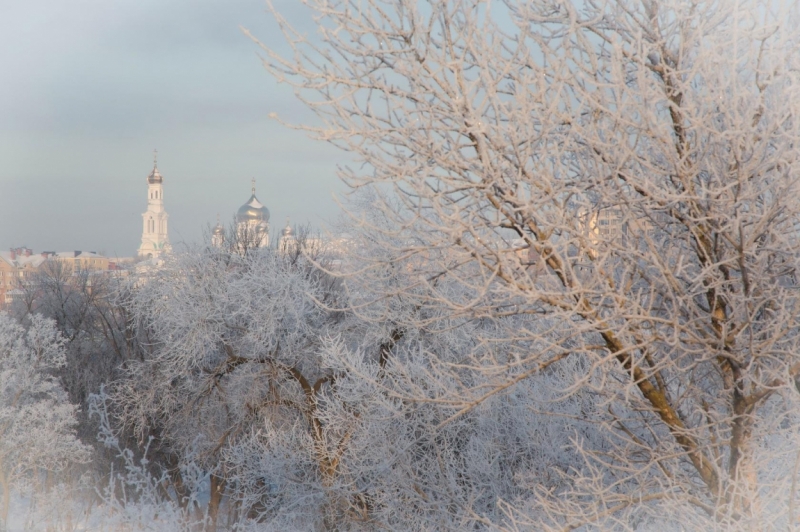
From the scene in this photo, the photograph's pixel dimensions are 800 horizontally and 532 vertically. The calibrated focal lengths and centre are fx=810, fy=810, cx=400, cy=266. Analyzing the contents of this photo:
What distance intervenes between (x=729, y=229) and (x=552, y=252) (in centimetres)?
111

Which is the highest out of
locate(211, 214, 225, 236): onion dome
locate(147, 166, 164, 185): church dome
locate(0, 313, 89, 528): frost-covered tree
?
locate(147, 166, 164, 185): church dome

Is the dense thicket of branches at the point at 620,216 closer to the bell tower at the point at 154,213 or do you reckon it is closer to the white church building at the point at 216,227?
the white church building at the point at 216,227

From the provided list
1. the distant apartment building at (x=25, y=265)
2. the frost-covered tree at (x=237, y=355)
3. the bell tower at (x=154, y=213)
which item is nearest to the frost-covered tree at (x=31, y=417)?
the frost-covered tree at (x=237, y=355)

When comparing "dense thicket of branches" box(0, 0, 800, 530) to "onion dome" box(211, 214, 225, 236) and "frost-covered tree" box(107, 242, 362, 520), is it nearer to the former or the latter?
"frost-covered tree" box(107, 242, 362, 520)

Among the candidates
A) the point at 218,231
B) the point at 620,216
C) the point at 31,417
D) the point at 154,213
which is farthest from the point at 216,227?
the point at 154,213

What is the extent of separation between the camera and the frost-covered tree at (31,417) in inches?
853

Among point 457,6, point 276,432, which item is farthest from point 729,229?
point 276,432

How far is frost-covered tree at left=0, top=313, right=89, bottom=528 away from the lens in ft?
71.1

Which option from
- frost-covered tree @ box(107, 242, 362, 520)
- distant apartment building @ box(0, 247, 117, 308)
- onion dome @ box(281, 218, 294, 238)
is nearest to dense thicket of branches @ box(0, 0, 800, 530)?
frost-covered tree @ box(107, 242, 362, 520)

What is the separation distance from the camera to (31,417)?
882 inches

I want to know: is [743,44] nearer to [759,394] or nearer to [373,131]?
[759,394]

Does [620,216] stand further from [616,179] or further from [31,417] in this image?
[31,417]

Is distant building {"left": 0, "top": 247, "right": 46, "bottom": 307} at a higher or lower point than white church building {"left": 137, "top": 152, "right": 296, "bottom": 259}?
lower

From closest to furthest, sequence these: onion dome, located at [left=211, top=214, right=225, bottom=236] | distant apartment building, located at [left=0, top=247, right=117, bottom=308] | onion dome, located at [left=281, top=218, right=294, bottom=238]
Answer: onion dome, located at [left=211, top=214, right=225, bottom=236] → onion dome, located at [left=281, top=218, right=294, bottom=238] → distant apartment building, located at [left=0, top=247, right=117, bottom=308]
